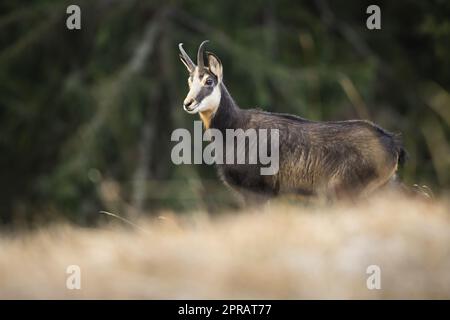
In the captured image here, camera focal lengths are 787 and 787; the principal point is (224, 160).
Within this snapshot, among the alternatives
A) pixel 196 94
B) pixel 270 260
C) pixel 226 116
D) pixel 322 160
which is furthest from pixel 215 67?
pixel 270 260

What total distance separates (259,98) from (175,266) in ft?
36.3

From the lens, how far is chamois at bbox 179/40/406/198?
640cm

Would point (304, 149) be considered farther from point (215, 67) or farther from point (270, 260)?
point (270, 260)

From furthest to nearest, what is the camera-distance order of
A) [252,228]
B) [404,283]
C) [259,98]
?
[259,98] < [252,228] < [404,283]

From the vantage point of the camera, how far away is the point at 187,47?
55.1 ft

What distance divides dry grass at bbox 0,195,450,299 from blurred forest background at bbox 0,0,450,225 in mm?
9244

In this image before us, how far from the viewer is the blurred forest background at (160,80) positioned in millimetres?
16391

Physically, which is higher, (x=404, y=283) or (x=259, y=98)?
(x=259, y=98)

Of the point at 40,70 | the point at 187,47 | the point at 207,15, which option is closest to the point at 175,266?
the point at 187,47

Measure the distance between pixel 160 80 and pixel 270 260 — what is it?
1286cm

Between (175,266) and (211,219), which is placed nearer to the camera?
(175,266)

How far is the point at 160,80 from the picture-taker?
1748 cm
